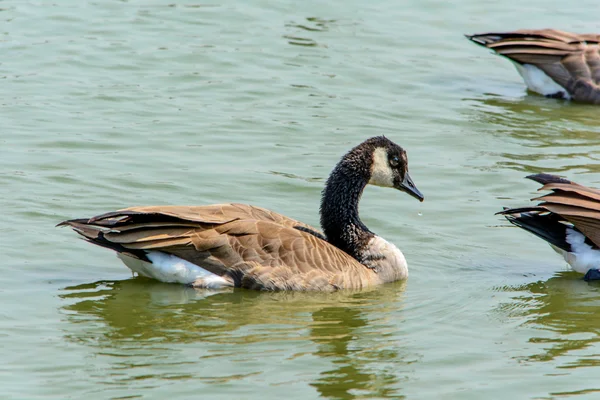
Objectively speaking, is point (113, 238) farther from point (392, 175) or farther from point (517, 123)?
point (517, 123)

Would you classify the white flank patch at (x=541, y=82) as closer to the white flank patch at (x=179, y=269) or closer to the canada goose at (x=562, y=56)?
A: the canada goose at (x=562, y=56)

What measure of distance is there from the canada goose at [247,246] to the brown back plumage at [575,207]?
4.84 ft

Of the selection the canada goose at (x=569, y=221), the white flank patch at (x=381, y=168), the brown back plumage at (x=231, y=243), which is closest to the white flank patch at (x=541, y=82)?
the canada goose at (x=569, y=221)

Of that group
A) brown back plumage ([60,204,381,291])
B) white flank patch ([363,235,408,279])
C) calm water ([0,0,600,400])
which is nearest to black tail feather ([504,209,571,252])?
calm water ([0,0,600,400])

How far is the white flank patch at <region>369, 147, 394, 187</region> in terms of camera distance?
11.0 meters

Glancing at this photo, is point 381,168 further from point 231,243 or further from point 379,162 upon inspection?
point 231,243

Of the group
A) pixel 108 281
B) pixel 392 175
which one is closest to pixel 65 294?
pixel 108 281

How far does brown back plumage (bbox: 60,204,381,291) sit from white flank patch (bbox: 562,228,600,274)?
7.13ft

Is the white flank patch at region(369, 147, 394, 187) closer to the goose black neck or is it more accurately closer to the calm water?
the goose black neck

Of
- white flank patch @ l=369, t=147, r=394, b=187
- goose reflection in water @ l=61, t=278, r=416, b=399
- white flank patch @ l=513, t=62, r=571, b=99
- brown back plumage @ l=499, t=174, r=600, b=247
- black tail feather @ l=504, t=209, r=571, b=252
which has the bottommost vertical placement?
Answer: goose reflection in water @ l=61, t=278, r=416, b=399

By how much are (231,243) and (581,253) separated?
11.2 ft

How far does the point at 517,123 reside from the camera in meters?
15.9

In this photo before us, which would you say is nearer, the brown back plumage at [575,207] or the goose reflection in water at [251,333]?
the goose reflection in water at [251,333]

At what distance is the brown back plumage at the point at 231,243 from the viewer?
9992mm
